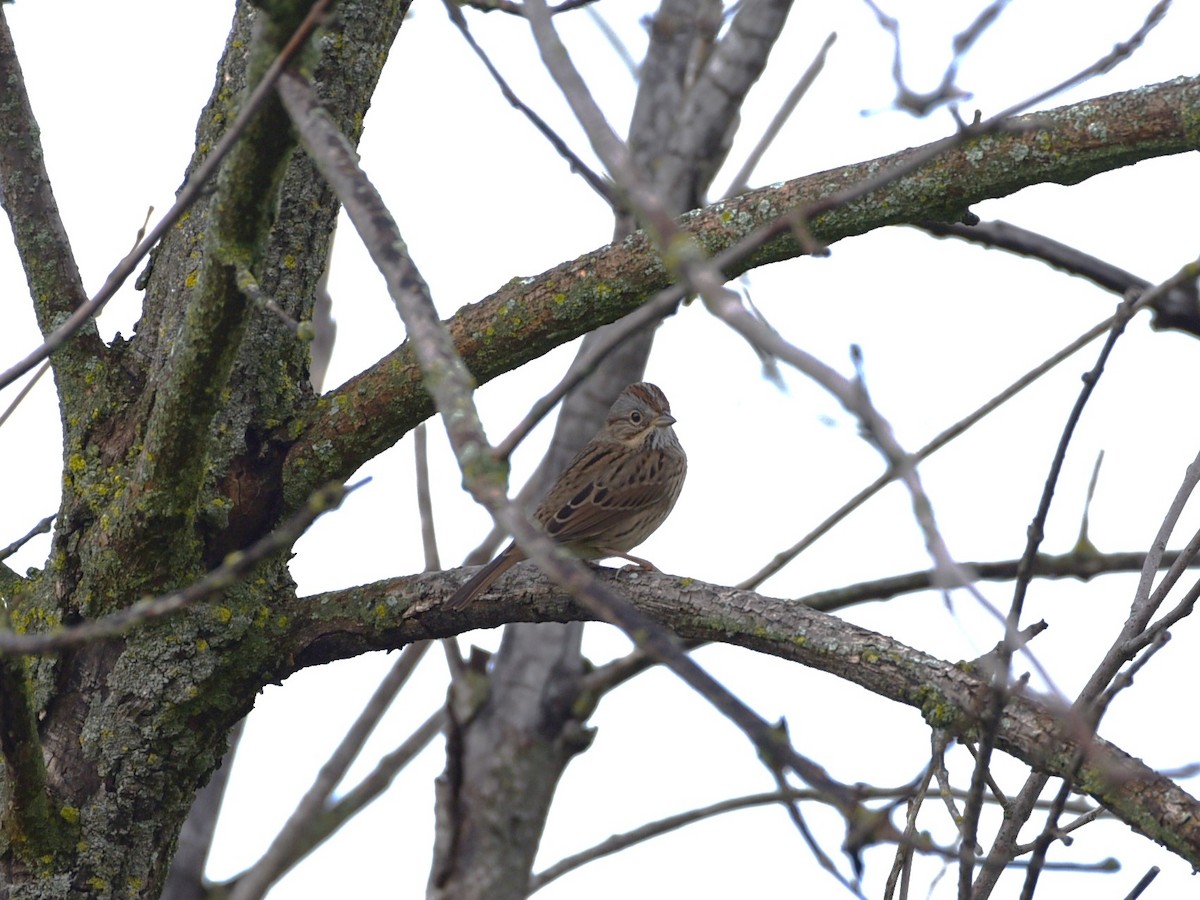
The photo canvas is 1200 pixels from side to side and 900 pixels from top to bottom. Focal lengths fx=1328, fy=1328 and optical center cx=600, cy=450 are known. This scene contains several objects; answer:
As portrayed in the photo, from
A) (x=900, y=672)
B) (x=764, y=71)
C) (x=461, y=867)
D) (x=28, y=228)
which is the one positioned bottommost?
(x=900, y=672)

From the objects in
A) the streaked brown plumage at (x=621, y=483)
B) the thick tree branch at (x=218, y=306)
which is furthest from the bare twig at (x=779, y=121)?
the thick tree branch at (x=218, y=306)

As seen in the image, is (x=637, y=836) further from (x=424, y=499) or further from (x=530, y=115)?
(x=530, y=115)

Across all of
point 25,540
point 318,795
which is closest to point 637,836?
point 318,795

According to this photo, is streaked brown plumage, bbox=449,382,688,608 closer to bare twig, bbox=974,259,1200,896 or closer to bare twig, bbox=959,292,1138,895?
bare twig, bbox=974,259,1200,896

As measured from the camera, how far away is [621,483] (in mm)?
5602

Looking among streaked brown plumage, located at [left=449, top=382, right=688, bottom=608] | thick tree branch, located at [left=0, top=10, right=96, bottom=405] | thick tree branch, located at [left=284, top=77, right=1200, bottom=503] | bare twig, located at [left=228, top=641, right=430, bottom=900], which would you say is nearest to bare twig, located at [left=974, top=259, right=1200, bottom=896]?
thick tree branch, located at [left=284, top=77, right=1200, bottom=503]

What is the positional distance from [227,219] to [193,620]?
1.21 metres

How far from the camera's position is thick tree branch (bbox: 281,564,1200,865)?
2.41 m

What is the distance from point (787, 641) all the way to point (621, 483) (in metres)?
2.71

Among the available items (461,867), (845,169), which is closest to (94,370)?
(845,169)

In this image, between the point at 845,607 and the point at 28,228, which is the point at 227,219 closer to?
the point at 28,228

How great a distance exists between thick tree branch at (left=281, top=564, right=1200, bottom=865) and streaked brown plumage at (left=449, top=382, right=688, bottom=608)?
1469 millimetres

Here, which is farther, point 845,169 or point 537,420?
point 845,169

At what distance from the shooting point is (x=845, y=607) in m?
5.21
